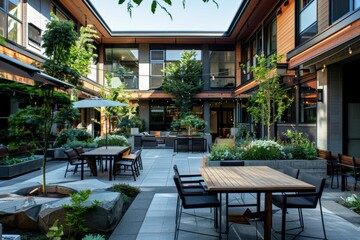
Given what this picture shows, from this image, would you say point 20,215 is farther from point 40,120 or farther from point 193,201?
point 193,201

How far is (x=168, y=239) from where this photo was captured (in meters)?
3.97

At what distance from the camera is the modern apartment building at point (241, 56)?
29.3ft

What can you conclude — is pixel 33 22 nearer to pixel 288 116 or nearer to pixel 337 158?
pixel 288 116

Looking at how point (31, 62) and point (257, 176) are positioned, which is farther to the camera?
point (31, 62)

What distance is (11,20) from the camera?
11.1m

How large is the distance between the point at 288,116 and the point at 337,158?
5310 millimetres

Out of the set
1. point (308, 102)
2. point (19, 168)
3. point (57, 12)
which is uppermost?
point (57, 12)

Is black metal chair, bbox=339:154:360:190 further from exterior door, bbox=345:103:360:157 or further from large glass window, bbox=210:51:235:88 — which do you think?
large glass window, bbox=210:51:235:88

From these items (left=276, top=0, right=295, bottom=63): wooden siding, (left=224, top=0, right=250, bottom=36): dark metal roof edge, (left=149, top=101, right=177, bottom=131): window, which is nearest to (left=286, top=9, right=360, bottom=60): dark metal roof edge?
(left=276, top=0, right=295, bottom=63): wooden siding

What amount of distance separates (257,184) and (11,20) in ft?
36.3

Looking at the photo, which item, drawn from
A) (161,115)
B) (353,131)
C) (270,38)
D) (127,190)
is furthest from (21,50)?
(161,115)

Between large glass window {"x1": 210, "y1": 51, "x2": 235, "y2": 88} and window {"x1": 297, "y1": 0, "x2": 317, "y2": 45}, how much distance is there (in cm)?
1116

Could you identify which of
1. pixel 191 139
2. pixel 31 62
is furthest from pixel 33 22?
pixel 191 139

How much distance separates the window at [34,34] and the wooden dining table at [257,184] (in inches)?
438
